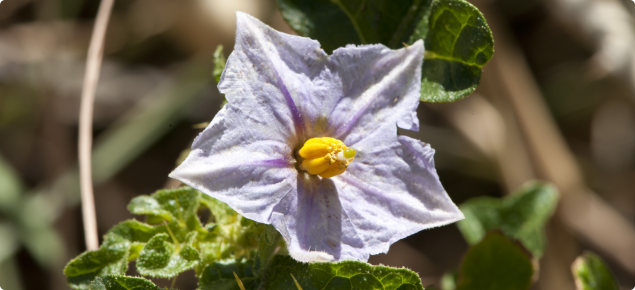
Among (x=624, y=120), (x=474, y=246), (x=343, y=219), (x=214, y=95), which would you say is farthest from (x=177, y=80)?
(x=624, y=120)

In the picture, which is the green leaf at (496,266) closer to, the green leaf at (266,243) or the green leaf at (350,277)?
the green leaf at (350,277)

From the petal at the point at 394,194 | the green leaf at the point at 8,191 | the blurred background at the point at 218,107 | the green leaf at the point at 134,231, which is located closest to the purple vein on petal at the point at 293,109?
the petal at the point at 394,194

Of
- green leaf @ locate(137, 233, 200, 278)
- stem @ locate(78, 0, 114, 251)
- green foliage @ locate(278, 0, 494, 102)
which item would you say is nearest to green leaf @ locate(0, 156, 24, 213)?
stem @ locate(78, 0, 114, 251)

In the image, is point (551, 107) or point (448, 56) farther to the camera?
point (551, 107)

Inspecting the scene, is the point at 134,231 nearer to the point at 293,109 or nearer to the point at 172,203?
the point at 172,203

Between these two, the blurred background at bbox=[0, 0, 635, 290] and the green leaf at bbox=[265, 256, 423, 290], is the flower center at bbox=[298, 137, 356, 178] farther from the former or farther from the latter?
the blurred background at bbox=[0, 0, 635, 290]

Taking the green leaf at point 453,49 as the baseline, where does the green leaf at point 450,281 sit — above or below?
below

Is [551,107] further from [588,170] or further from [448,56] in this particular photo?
[448,56]

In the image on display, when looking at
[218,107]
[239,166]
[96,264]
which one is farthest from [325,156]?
[218,107]
